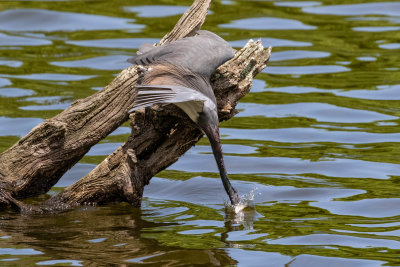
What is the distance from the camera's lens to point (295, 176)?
7367mm

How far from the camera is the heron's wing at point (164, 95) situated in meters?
4.98

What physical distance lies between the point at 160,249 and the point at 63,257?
0.62 m

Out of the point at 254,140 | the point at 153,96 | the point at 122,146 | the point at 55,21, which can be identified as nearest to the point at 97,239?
the point at 122,146

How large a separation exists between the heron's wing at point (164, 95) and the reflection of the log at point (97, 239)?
953mm

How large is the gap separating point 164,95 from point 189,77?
0.40 meters

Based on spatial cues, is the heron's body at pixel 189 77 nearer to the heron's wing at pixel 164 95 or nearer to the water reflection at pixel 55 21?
the heron's wing at pixel 164 95

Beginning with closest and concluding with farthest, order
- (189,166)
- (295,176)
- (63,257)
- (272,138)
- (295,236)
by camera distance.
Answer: (63,257) < (295,236) < (295,176) < (189,166) < (272,138)

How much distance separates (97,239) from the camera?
563cm

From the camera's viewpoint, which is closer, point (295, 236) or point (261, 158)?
point (295, 236)

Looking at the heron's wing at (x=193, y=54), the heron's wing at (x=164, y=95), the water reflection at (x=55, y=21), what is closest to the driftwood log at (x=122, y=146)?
the heron's wing at (x=193, y=54)

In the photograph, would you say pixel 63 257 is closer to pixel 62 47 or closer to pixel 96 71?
pixel 96 71

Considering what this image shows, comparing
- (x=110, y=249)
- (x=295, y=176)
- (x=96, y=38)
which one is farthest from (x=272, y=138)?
(x=96, y=38)

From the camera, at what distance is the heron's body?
5.05 meters

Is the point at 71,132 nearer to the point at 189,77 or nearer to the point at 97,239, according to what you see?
the point at 97,239
